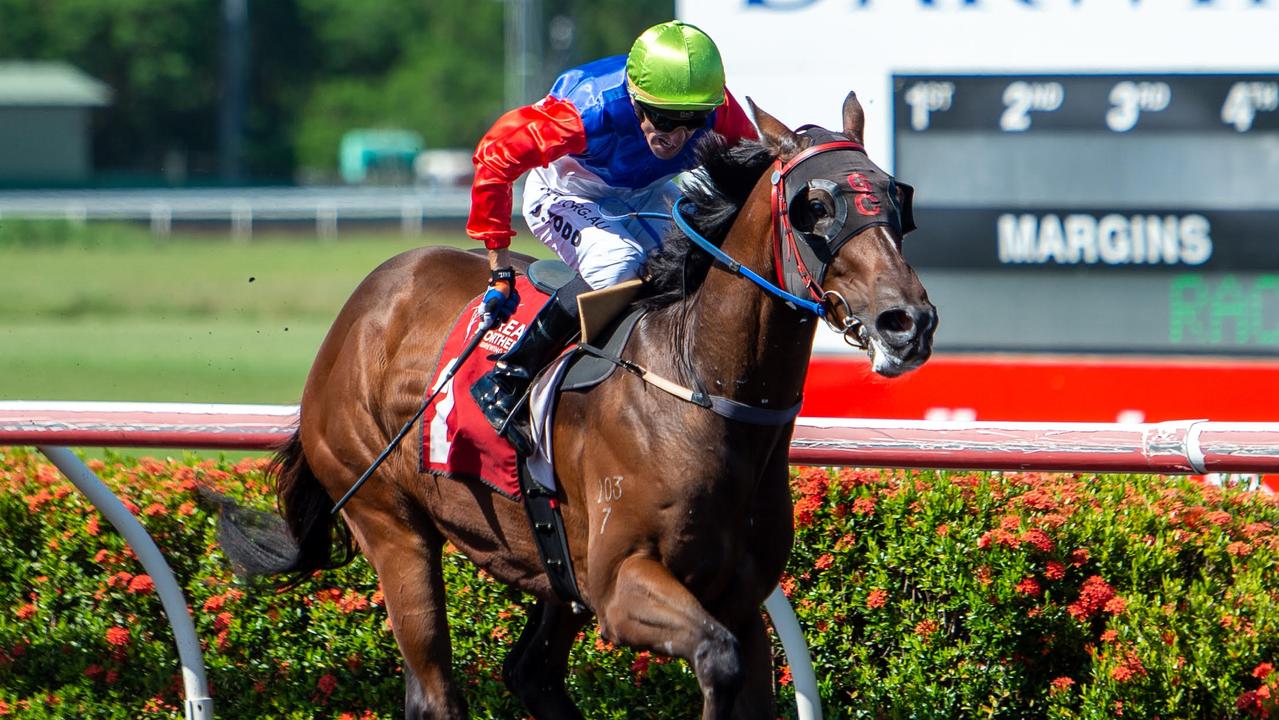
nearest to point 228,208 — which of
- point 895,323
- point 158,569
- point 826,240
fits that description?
point 158,569

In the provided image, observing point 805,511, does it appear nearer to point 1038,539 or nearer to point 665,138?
point 1038,539

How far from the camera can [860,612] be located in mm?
3615

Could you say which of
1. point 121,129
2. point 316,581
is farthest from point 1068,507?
point 121,129

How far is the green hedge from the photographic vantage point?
11.2ft

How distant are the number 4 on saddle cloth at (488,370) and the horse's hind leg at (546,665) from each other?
37cm

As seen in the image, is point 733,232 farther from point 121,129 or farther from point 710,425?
point 121,129

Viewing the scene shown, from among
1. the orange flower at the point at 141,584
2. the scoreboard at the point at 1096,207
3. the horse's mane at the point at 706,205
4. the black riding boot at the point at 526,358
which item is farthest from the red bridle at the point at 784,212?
the scoreboard at the point at 1096,207

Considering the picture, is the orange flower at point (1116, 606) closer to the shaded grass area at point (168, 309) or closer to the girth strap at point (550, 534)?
the girth strap at point (550, 534)

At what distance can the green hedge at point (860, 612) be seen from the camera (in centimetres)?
343

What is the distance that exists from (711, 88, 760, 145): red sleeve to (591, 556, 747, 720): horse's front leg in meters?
0.95

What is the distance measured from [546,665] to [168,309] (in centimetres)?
1318

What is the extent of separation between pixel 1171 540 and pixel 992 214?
7.15 ft

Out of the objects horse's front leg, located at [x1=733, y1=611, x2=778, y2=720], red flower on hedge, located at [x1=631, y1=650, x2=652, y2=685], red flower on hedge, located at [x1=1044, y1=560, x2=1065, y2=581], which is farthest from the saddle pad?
red flower on hedge, located at [x1=1044, y1=560, x2=1065, y2=581]

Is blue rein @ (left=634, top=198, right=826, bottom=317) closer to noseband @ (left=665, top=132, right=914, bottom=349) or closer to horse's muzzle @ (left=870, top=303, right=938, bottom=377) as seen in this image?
noseband @ (left=665, top=132, right=914, bottom=349)
